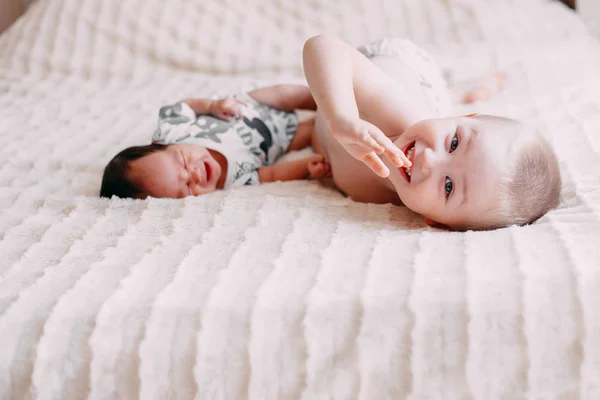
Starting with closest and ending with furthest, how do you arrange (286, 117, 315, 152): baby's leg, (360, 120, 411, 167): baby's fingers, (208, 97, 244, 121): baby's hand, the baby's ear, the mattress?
the mattress, (360, 120, 411, 167): baby's fingers, the baby's ear, (208, 97, 244, 121): baby's hand, (286, 117, 315, 152): baby's leg

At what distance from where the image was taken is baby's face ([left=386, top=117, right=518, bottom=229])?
880 millimetres

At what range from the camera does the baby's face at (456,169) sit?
880 mm

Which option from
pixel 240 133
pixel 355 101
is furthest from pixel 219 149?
pixel 355 101

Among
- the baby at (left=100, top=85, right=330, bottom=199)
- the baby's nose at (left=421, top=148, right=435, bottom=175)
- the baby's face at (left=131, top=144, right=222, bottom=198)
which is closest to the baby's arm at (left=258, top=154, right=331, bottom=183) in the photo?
the baby at (left=100, top=85, right=330, bottom=199)

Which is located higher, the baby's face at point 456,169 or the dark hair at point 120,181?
the baby's face at point 456,169

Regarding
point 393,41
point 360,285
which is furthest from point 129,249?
point 393,41

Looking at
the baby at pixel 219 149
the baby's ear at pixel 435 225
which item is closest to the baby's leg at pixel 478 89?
the baby at pixel 219 149

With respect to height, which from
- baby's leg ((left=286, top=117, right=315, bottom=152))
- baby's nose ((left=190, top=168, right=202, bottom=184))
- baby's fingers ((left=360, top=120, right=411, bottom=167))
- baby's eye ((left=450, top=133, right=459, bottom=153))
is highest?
baby's fingers ((left=360, top=120, right=411, bottom=167))

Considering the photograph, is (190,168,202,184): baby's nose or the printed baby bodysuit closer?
(190,168,202,184): baby's nose

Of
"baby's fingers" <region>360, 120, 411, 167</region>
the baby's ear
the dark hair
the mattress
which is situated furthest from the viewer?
the dark hair

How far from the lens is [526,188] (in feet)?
2.90

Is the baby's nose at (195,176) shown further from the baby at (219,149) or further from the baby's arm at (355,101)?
the baby's arm at (355,101)

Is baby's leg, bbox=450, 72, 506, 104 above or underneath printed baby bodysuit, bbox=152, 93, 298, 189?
above

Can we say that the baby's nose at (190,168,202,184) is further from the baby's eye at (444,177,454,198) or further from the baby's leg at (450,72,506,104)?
the baby's leg at (450,72,506,104)
